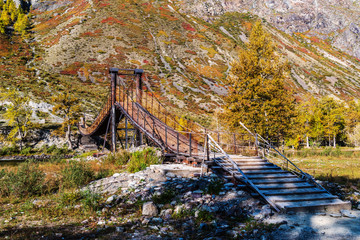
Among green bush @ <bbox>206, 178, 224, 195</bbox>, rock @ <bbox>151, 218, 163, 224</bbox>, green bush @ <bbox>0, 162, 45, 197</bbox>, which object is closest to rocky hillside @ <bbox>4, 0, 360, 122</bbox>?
green bush @ <bbox>0, 162, 45, 197</bbox>

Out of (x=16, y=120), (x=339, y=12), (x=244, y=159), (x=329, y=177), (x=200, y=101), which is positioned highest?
(x=339, y=12)

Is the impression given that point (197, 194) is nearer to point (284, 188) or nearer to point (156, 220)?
point (156, 220)

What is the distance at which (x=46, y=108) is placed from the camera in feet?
149

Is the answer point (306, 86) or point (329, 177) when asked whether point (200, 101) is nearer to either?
point (329, 177)

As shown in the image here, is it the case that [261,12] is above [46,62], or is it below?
above

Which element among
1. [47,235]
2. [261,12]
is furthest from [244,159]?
[261,12]

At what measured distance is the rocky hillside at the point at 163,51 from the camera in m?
63.0

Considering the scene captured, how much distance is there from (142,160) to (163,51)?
3337 inches

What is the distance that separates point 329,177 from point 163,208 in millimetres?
8704

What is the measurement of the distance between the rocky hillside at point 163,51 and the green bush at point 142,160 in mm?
41219

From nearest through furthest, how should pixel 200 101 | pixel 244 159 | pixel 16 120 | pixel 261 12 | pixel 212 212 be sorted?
pixel 212 212 → pixel 244 159 → pixel 16 120 → pixel 200 101 → pixel 261 12

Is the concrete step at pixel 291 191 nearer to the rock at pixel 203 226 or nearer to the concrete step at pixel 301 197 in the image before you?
the concrete step at pixel 301 197

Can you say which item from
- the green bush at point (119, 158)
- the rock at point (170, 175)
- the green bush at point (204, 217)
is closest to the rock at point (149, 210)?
the green bush at point (204, 217)

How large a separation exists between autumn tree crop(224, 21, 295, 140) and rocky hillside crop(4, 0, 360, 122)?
35.1 meters
